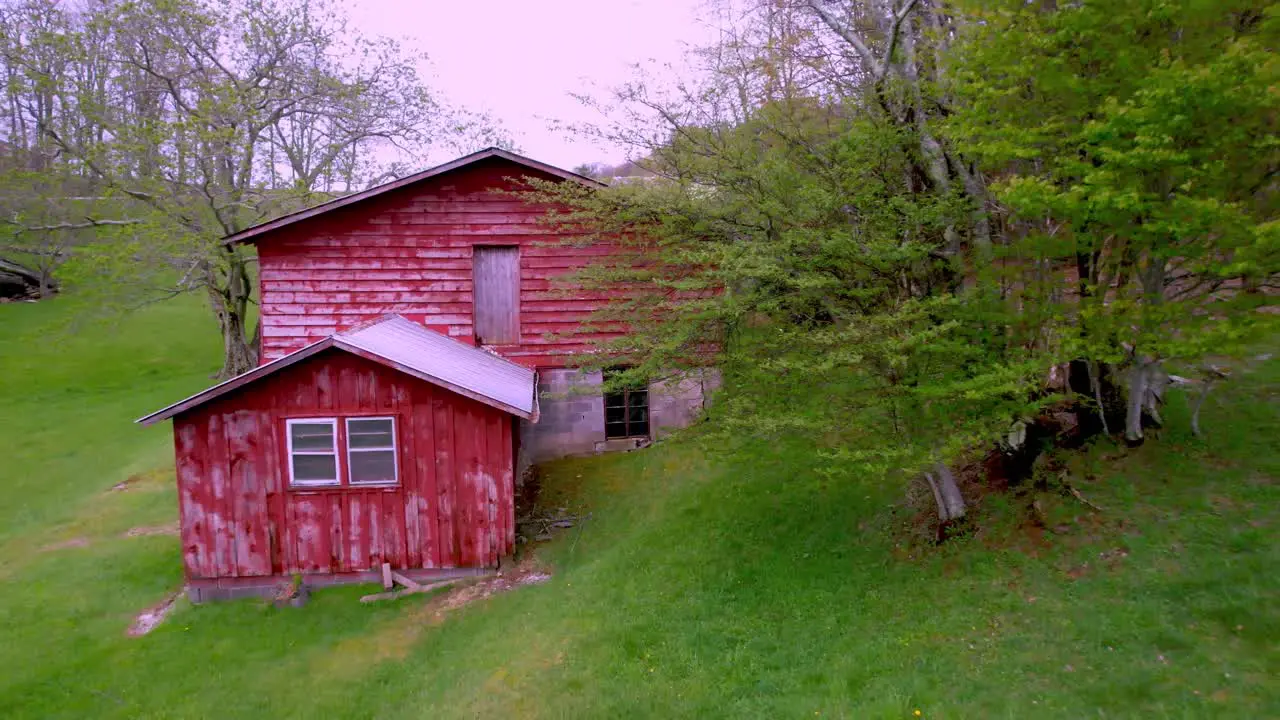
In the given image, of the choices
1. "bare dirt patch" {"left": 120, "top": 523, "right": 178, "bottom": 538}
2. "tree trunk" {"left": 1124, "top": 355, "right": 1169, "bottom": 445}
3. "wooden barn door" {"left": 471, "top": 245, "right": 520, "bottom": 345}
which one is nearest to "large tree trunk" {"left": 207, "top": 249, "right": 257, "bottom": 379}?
"bare dirt patch" {"left": 120, "top": 523, "right": 178, "bottom": 538}

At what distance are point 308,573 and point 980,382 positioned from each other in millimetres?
10203

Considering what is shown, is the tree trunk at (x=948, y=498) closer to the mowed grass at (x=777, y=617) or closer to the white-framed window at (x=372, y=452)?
the mowed grass at (x=777, y=617)

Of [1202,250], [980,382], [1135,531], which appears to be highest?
[1202,250]

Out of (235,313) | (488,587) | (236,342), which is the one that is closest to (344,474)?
(488,587)

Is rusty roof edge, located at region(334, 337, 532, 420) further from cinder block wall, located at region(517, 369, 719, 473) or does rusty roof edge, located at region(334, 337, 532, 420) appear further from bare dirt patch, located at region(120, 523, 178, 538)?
bare dirt patch, located at region(120, 523, 178, 538)

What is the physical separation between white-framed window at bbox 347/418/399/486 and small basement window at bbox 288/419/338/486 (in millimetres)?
248

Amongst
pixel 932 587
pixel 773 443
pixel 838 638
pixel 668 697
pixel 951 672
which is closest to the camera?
pixel 951 672

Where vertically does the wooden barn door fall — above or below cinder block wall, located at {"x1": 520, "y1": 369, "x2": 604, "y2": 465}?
above

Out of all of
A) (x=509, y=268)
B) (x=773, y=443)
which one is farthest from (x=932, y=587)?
(x=509, y=268)

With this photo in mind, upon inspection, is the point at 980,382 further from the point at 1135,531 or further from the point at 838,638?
the point at 838,638

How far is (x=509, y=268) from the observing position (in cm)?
1620

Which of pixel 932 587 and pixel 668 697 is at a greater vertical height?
pixel 932 587

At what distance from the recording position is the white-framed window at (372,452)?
1186cm

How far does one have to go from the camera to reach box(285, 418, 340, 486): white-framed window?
11.7 metres
